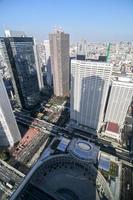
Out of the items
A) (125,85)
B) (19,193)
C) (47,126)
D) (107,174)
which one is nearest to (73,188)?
(107,174)

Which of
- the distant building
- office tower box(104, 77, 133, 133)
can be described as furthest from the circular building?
office tower box(104, 77, 133, 133)

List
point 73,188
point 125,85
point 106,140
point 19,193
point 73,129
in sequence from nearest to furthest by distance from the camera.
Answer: point 19,193 → point 73,188 → point 125,85 → point 106,140 → point 73,129

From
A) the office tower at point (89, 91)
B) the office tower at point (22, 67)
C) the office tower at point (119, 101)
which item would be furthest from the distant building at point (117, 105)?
the office tower at point (22, 67)

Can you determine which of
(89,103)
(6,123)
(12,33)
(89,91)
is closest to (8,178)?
(6,123)

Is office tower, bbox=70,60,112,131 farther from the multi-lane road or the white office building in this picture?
the white office building

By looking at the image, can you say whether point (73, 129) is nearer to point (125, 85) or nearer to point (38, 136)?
point (38, 136)

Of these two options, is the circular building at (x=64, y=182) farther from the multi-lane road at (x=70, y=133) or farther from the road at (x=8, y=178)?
the multi-lane road at (x=70, y=133)

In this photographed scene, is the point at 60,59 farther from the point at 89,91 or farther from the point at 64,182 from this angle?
the point at 64,182
